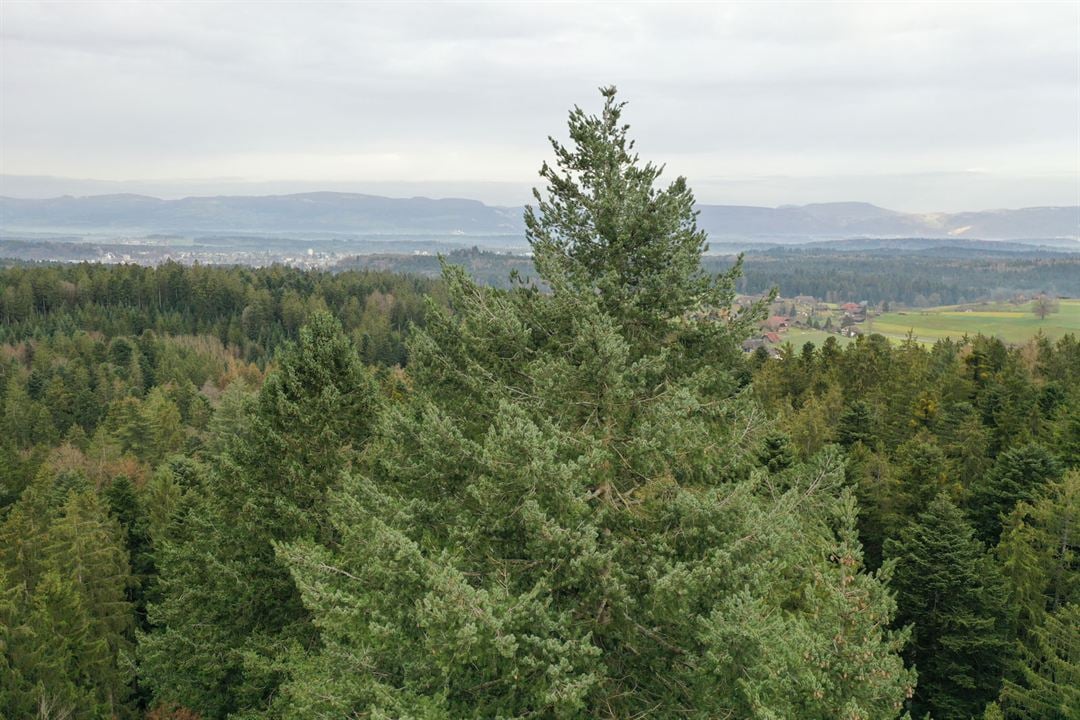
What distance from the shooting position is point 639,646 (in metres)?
7.77

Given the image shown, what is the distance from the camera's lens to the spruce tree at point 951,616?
16.4 metres

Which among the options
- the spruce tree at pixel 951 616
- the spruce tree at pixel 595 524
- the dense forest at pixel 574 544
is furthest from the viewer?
the spruce tree at pixel 951 616

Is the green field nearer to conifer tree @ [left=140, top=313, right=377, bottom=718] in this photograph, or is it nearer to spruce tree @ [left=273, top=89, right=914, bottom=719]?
conifer tree @ [left=140, top=313, right=377, bottom=718]

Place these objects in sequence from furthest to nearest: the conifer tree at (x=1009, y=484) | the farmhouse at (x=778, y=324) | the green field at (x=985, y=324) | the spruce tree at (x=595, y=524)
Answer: the green field at (x=985, y=324), the farmhouse at (x=778, y=324), the conifer tree at (x=1009, y=484), the spruce tree at (x=595, y=524)

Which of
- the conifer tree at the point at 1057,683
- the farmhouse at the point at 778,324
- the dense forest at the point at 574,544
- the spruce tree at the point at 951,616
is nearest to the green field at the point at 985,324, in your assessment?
the farmhouse at the point at 778,324

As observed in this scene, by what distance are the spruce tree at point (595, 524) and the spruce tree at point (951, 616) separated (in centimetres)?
974

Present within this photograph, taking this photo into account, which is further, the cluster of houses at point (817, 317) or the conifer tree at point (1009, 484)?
the cluster of houses at point (817, 317)

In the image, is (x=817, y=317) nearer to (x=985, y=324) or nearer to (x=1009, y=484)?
(x=985, y=324)

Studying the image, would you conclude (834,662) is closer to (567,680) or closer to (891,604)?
(891,604)

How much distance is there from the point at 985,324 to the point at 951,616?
112m

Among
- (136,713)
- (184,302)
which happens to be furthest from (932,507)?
(184,302)

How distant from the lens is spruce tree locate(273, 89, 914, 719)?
6613 mm

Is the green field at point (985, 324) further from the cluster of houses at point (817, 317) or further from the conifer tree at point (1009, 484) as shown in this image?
the conifer tree at point (1009, 484)

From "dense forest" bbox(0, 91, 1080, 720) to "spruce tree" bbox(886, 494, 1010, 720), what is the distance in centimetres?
8
